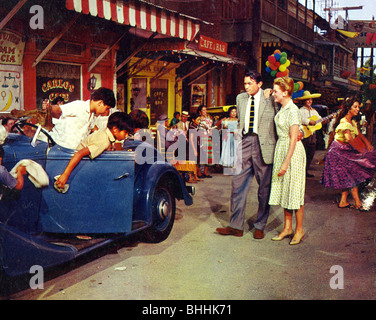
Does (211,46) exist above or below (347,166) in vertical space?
above

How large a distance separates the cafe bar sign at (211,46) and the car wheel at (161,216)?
8510 millimetres

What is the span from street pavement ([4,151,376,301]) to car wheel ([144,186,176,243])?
0.12 metres

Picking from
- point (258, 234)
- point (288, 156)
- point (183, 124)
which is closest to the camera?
point (288, 156)

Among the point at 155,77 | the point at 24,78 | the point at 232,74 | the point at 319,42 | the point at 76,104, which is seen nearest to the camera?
the point at 76,104

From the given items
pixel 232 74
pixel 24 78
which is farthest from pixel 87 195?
pixel 232 74

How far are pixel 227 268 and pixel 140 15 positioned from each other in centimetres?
667

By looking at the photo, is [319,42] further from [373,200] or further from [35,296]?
[35,296]

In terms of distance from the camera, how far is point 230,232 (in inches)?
238

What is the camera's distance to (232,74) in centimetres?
2147

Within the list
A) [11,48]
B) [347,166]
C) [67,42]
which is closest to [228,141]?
[347,166]

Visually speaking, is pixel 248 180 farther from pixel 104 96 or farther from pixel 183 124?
pixel 183 124

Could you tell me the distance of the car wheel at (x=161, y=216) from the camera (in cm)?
562
